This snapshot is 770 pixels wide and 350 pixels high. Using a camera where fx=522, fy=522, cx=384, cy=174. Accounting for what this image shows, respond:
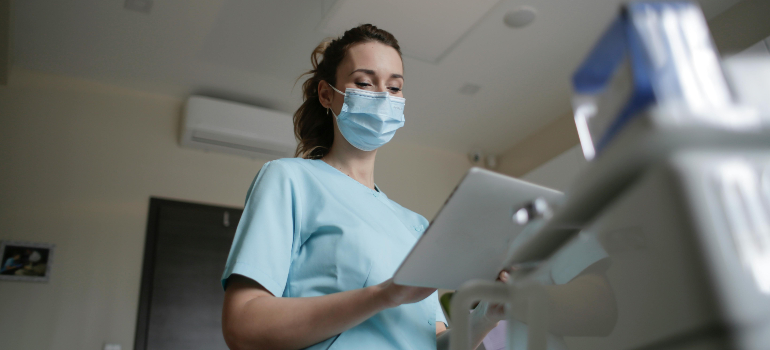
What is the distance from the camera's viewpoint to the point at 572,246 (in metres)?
0.37

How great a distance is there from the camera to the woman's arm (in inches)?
27.4

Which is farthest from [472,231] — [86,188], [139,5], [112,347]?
[86,188]

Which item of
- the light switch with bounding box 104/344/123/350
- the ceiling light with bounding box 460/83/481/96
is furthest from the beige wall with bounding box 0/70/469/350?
the ceiling light with bounding box 460/83/481/96

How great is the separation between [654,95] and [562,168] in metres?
2.91

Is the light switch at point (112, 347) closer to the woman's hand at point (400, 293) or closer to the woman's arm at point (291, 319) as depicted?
the woman's arm at point (291, 319)

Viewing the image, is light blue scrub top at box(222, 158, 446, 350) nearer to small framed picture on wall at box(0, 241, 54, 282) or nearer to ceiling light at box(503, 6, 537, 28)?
ceiling light at box(503, 6, 537, 28)

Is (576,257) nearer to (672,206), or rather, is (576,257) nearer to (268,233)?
(672,206)

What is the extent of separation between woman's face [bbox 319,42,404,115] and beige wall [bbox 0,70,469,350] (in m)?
2.10

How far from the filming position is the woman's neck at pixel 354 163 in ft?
3.90

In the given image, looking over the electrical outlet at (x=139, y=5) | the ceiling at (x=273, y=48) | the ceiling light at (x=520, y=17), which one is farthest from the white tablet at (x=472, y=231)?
the electrical outlet at (x=139, y=5)

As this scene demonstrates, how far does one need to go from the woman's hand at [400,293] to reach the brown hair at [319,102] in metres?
0.71

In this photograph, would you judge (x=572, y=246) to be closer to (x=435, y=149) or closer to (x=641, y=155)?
Answer: (x=641, y=155)

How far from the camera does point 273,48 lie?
284 centimetres

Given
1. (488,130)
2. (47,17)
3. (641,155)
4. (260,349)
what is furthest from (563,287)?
(488,130)
